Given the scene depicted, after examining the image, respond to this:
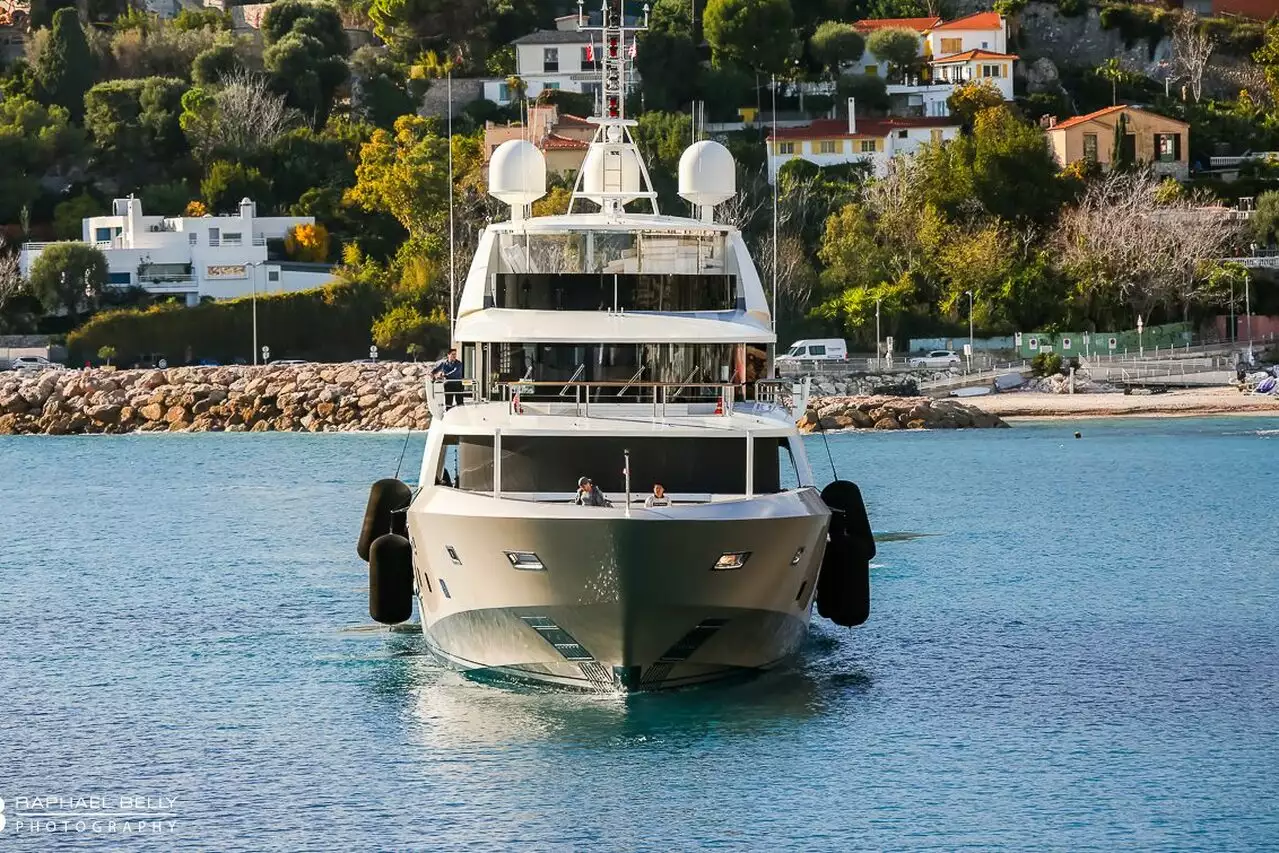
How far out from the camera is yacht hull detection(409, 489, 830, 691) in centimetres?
2816

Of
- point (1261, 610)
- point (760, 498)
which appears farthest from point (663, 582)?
point (1261, 610)

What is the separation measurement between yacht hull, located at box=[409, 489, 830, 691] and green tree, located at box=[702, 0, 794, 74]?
94.5 metres

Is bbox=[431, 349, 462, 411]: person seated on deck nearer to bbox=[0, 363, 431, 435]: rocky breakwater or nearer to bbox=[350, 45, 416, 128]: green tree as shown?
bbox=[0, 363, 431, 435]: rocky breakwater

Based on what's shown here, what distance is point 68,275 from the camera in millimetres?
106062

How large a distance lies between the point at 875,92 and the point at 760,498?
9832 cm

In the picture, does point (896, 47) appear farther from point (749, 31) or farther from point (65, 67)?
point (65, 67)

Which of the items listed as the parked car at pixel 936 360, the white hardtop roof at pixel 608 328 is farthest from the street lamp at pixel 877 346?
the white hardtop roof at pixel 608 328

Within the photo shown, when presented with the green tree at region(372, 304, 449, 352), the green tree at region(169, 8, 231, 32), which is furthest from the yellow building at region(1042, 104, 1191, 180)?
the green tree at region(169, 8, 231, 32)

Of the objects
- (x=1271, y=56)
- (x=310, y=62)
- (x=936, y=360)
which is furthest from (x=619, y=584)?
(x=1271, y=56)

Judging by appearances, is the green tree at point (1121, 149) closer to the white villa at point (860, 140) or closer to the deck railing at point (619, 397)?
the white villa at point (860, 140)

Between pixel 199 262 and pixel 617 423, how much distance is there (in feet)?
267

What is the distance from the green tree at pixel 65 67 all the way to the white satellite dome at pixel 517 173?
94.7 meters

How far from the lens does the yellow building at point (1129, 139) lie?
115 m

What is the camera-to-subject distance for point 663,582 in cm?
2833
